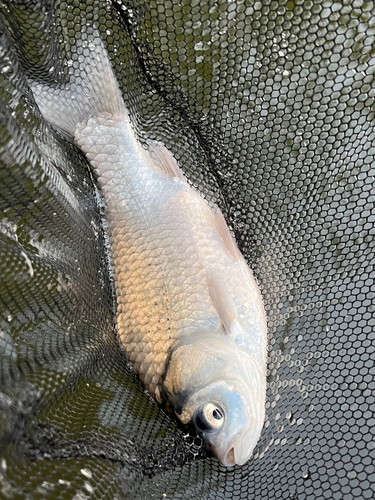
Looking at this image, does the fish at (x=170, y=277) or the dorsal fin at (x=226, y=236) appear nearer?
the fish at (x=170, y=277)

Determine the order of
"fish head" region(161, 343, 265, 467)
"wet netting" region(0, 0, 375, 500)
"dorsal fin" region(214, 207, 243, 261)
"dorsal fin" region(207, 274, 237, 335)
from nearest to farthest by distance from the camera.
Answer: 1. "wet netting" region(0, 0, 375, 500)
2. "fish head" region(161, 343, 265, 467)
3. "dorsal fin" region(207, 274, 237, 335)
4. "dorsal fin" region(214, 207, 243, 261)

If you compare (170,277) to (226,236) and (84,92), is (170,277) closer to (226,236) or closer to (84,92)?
(226,236)

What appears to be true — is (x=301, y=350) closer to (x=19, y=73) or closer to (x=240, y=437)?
(x=240, y=437)

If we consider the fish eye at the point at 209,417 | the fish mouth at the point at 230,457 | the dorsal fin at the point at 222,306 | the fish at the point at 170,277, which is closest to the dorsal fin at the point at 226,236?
the fish at the point at 170,277

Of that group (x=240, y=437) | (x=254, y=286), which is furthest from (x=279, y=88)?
(x=240, y=437)

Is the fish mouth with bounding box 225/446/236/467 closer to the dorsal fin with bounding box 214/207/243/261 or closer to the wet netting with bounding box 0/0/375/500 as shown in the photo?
the wet netting with bounding box 0/0/375/500

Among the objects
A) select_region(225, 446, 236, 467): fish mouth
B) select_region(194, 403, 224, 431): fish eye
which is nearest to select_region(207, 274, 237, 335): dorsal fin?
select_region(194, 403, 224, 431): fish eye

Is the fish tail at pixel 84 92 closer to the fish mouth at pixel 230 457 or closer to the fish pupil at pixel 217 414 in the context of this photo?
the fish pupil at pixel 217 414
